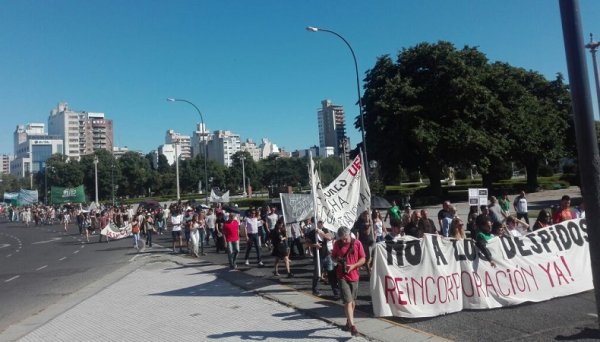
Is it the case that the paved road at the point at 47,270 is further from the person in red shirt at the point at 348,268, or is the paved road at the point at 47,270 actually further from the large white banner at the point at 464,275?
the large white banner at the point at 464,275

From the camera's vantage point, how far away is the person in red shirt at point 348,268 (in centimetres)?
716

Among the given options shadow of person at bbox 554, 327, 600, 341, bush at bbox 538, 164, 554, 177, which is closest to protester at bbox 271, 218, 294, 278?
shadow of person at bbox 554, 327, 600, 341

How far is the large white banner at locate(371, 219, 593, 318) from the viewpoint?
796 centimetres

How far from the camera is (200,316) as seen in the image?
29.1 ft

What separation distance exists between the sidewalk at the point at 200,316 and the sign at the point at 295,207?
207 centimetres

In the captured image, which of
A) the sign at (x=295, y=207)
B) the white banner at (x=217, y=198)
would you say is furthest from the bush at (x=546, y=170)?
the sign at (x=295, y=207)

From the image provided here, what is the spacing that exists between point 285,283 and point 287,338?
174 inches

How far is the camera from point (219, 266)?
15.2m

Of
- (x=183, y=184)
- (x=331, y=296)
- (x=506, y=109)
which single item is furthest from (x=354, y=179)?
(x=183, y=184)

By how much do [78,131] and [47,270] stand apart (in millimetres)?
176831

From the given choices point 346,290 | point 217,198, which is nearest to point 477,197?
point 346,290

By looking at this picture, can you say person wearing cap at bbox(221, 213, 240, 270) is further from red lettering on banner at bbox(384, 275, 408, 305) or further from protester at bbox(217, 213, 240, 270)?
red lettering on banner at bbox(384, 275, 408, 305)

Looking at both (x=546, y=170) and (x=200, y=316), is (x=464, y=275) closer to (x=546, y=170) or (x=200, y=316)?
(x=200, y=316)

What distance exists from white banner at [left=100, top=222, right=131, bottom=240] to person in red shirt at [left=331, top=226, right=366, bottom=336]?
22.5 metres
